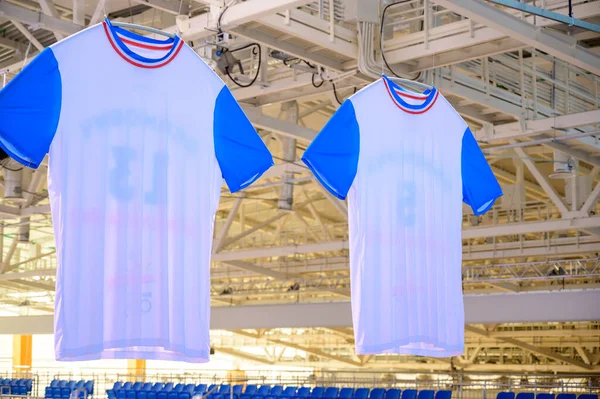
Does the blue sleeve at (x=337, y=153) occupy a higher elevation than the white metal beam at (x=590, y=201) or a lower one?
lower

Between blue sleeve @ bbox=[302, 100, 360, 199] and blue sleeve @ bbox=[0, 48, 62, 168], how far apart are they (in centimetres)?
188

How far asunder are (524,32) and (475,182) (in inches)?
165

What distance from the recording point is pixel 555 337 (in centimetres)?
4444

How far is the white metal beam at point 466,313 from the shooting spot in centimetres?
1992

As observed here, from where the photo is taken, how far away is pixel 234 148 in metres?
6.65

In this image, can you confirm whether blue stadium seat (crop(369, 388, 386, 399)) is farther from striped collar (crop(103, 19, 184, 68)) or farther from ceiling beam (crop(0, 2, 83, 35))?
striped collar (crop(103, 19, 184, 68))

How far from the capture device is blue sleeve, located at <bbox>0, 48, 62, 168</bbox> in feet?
18.9

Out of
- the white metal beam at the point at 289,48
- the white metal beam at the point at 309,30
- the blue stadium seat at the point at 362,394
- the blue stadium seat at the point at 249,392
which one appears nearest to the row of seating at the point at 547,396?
the blue stadium seat at the point at 362,394

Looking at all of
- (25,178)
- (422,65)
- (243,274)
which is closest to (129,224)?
(422,65)

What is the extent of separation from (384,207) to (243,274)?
28002mm

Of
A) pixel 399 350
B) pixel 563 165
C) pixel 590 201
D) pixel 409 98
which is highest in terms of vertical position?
pixel 563 165

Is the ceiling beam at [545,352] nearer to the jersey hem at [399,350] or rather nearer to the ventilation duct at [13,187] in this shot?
the ventilation duct at [13,187]

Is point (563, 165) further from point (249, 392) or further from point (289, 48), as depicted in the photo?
point (249, 392)

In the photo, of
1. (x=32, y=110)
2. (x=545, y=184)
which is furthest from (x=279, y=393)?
(x=32, y=110)
